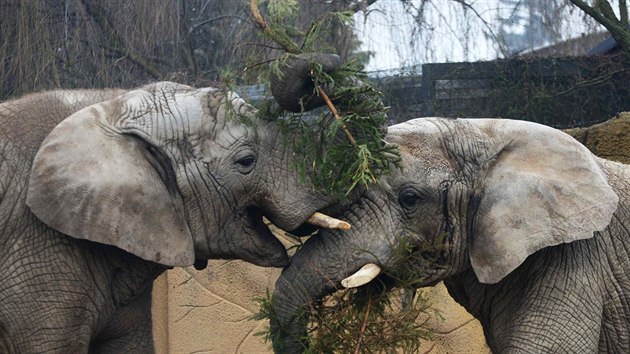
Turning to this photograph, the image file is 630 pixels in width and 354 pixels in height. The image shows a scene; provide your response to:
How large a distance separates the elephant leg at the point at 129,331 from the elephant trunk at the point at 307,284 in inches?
29.4

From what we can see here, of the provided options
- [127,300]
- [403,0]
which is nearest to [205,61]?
[403,0]

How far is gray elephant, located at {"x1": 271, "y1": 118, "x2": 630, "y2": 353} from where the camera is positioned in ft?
18.1

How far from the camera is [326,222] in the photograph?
5.48 m

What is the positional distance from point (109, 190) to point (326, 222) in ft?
2.95

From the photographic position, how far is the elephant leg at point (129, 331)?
232 inches

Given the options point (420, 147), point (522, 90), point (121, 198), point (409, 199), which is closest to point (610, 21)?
point (522, 90)

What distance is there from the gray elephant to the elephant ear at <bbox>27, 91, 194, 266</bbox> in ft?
1.82

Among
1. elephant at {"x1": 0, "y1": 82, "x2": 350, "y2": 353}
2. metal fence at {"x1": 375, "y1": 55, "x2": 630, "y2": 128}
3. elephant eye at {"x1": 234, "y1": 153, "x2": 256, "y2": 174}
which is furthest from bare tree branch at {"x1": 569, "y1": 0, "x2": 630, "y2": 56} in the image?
elephant eye at {"x1": 234, "y1": 153, "x2": 256, "y2": 174}

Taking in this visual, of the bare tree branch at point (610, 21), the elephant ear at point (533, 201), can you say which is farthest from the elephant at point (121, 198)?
the bare tree branch at point (610, 21)

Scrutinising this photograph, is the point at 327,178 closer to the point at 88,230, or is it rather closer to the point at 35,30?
the point at 88,230

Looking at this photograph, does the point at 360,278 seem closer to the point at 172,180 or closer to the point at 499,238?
the point at 499,238

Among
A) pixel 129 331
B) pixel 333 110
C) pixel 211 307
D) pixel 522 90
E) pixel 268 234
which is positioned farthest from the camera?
pixel 522 90

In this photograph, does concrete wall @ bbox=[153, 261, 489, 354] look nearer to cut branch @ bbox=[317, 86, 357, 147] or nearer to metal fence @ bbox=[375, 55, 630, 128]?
metal fence @ bbox=[375, 55, 630, 128]

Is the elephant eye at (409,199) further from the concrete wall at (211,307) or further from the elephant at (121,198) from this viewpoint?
the concrete wall at (211,307)
